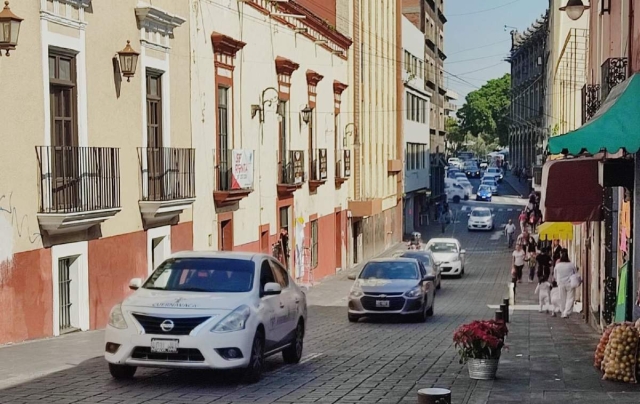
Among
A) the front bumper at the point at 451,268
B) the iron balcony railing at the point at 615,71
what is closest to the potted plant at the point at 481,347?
the iron balcony railing at the point at 615,71

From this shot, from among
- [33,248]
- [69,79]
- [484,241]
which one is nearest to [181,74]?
[69,79]

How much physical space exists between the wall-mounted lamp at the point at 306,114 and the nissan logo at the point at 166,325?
25045 mm

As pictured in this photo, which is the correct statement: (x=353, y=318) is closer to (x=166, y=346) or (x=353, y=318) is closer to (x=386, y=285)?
(x=386, y=285)

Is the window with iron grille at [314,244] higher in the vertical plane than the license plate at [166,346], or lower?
lower

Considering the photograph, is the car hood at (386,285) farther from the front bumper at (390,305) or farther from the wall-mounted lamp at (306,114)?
the wall-mounted lamp at (306,114)

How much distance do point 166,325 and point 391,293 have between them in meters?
12.7

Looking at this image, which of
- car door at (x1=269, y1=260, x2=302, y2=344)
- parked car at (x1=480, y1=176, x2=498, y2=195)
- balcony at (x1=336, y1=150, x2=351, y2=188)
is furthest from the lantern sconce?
parked car at (x1=480, y1=176, x2=498, y2=195)

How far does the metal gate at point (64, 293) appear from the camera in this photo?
18.5 meters

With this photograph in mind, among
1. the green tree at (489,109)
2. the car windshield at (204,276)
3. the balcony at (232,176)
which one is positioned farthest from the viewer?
the green tree at (489,109)

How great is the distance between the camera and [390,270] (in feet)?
83.5

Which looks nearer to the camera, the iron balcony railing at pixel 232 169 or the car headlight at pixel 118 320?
the car headlight at pixel 118 320

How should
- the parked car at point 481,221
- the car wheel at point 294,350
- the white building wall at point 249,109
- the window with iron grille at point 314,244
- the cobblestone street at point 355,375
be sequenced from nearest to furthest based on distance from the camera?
the cobblestone street at point 355,375 → the car wheel at point 294,350 → the white building wall at point 249,109 → the window with iron grille at point 314,244 → the parked car at point 481,221

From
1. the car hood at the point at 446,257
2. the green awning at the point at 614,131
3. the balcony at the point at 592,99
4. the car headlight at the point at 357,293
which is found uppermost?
the balcony at the point at 592,99

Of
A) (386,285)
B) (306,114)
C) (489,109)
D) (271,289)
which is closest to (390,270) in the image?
(386,285)
